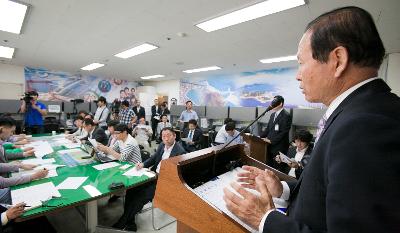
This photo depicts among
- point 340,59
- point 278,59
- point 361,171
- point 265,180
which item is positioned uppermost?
point 278,59

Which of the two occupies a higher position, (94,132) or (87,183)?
(94,132)

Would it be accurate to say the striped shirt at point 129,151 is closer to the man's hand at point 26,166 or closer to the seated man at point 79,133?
the man's hand at point 26,166

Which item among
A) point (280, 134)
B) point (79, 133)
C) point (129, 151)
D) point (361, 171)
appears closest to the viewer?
point (361, 171)

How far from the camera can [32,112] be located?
4.52 metres

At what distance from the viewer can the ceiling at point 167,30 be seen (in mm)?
2654

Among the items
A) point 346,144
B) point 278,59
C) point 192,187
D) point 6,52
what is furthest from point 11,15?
point 278,59

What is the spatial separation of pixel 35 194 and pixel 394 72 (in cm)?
627

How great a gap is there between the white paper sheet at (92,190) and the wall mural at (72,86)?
8619 mm

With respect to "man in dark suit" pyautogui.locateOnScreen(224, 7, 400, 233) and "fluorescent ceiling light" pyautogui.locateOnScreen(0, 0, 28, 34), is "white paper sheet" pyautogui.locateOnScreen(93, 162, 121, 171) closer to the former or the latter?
"man in dark suit" pyautogui.locateOnScreen(224, 7, 400, 233)

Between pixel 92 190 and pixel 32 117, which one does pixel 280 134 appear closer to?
pixel 92 190

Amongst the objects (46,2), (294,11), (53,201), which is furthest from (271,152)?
(46,2)

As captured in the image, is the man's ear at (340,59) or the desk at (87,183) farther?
the desk at (87,183)

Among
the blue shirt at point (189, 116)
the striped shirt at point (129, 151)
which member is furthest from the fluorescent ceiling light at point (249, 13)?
the blue shirt at point (189, 116)

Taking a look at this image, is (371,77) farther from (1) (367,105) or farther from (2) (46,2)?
(2) (46,2)
